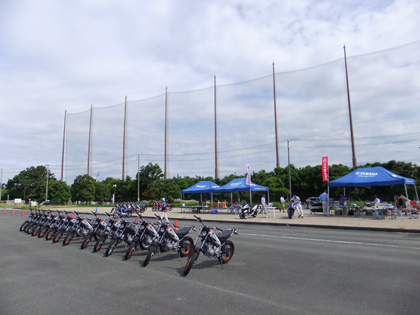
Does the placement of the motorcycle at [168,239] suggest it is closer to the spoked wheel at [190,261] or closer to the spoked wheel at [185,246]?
the spoked wheel at [185,246]

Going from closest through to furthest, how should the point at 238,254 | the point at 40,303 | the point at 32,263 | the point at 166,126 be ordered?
the point at 40,303 → the point at 32,263 → the point at 238,254 → the point at 166,126

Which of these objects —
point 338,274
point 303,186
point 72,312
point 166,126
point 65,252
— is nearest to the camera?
point 72,312

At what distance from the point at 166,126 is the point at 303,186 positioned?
3907 centimetres

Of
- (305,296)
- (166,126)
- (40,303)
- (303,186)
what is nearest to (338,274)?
(305,296)

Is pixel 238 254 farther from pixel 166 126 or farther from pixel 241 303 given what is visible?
pixel 166 126

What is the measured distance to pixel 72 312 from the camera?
457cm

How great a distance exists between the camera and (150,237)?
8555 mm

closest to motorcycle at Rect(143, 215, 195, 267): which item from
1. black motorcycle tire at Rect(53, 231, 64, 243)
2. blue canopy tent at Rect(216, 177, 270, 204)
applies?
black motorcycle tire at Rect(53, 231, 64, 243)

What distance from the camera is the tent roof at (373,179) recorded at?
2016 centimetres

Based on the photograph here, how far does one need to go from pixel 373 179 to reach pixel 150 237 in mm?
17567

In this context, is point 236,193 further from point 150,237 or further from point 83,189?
point 150,237

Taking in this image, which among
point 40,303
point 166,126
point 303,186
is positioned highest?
point 166,126

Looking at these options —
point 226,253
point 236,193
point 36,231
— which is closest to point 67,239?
point 36,231

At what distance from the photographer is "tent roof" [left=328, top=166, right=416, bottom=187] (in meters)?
20.2
